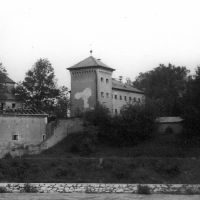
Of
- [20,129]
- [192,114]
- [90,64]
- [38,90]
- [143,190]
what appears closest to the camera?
[143,190]

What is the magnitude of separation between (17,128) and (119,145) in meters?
10.6

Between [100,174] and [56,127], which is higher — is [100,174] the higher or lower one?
the lower one

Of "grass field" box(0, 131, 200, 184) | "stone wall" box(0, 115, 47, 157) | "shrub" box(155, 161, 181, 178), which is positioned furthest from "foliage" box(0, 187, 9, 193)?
"stone wall" box(0, 115, 47, 157)

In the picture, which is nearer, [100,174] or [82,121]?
[100,174]

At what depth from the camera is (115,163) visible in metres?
40.7

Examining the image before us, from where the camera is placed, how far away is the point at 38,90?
2334 inches

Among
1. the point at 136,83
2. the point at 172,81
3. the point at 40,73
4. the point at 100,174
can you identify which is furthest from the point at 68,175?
the point at 136,83

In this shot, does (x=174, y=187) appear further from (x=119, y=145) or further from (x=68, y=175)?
(x=119, y=145)

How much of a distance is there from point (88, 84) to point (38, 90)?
276 inches

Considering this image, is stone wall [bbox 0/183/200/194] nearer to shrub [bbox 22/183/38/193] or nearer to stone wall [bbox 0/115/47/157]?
shrub [bbox 22/183/38/193]

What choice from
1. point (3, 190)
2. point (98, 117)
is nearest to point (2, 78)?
point (98, 117)

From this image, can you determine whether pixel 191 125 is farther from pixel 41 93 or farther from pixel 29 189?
pixel 29 189

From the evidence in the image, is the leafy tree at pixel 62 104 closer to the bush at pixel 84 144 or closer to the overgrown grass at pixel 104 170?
the bush at pixel 84 144

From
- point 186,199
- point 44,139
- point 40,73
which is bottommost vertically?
point 186,199
